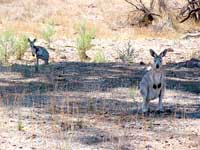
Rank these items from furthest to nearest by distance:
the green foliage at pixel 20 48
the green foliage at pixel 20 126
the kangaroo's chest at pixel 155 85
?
the green foliage at pixel 20 48 < the kangaroo's chest at pixel 155 85 < the green foliage at pixel 20 126

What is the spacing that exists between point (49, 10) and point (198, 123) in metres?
21.3

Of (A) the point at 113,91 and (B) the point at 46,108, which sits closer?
(B) the point at 46,108

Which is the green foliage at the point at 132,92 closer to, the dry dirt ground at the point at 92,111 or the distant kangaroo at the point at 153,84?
the dry dirt ground at the point at 92,111

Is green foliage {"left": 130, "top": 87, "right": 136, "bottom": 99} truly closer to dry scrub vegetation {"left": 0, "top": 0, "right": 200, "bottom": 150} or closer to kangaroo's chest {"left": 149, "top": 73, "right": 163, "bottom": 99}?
dry scrub vegetation {"left": 0, "top": 0, "right": 200, "bottom": 150}

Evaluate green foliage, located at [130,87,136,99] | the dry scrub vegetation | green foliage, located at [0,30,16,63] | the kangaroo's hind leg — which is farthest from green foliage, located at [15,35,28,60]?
the kangaroo's hind leg

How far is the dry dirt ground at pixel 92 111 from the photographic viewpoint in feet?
24.0

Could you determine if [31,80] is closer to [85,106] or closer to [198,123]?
[85,106]

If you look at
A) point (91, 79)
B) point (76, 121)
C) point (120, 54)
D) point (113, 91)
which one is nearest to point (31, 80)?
point (91, 79)

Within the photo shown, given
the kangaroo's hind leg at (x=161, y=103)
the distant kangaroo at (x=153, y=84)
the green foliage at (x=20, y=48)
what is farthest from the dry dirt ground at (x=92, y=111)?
the green foliage at (x=20, y=48)

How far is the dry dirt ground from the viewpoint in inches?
288

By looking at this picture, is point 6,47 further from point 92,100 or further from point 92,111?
point 92,111

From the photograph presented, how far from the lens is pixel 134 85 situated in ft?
36.8

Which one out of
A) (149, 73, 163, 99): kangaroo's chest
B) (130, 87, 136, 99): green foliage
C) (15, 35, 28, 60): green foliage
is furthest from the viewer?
(15, 35, 28, 60): green foliage

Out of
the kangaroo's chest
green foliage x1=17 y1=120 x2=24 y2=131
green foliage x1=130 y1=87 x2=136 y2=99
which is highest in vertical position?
the kangaroo's chest
